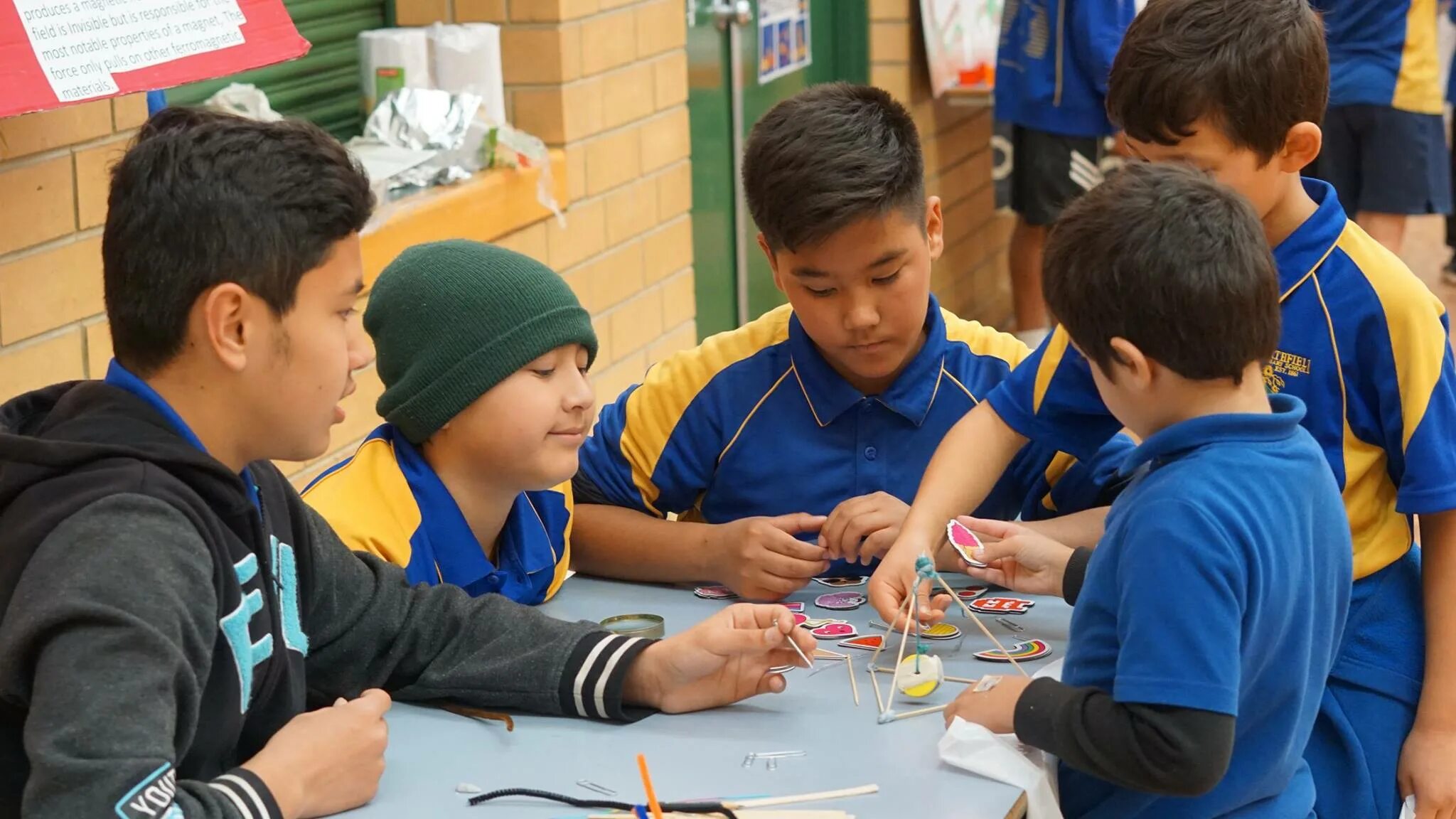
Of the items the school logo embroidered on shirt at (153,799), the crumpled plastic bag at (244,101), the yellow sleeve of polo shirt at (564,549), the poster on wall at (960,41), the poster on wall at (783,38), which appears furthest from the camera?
the poster on wall at (960,41)

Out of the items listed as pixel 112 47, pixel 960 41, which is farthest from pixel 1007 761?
pixel 960 41

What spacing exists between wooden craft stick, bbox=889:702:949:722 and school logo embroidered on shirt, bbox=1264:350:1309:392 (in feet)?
1.90

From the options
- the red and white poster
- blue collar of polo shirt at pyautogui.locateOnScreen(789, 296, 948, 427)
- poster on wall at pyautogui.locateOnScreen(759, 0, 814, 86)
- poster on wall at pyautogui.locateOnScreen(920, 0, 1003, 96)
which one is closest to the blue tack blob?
blue collar of polo shirt at pyautogui.locateOnScreen(789, 296, 948, 427)

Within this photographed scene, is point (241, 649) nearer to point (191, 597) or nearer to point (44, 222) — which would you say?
point (191, 597)

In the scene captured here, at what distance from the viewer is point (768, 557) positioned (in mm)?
2125

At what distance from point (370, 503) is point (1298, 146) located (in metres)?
1.24

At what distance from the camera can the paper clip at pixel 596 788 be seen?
Result: 1.57 meters

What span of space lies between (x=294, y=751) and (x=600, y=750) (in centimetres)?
33

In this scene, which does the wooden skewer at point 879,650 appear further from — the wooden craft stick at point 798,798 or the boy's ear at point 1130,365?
the boy's ear at point 1130,365

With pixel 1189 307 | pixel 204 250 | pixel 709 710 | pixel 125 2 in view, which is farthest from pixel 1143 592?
pixel 125 2


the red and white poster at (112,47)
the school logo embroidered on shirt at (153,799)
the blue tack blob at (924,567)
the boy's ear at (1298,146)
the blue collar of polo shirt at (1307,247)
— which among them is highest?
the red and white poster at (112,47)

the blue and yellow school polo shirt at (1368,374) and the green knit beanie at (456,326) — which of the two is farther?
the green knit beanie at (456,326)

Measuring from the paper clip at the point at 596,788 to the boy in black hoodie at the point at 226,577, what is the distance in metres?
0.16

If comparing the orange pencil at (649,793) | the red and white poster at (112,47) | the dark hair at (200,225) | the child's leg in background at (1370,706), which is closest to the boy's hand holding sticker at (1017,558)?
the child's leg in background at (1370,706)
